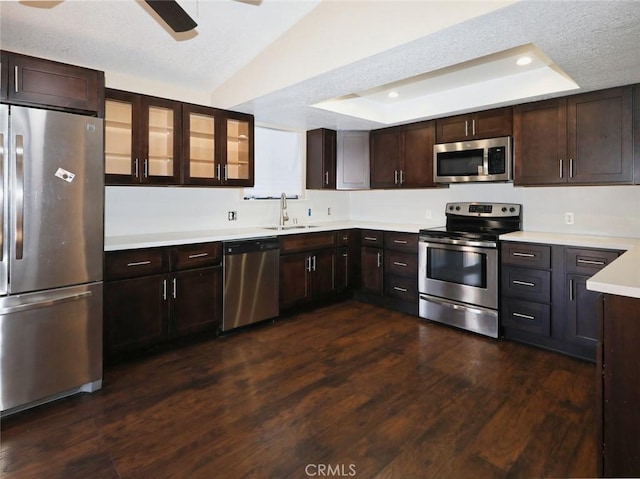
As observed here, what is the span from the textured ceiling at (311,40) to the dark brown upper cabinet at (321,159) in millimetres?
1027

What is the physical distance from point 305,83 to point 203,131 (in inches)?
48.9

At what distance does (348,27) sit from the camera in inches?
97.7

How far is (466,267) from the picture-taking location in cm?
367

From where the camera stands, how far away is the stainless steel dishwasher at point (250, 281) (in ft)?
11.5

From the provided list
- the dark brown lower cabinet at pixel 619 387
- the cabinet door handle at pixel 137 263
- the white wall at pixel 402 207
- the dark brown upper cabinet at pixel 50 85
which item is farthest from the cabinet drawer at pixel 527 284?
the dark brown upper cabinet at pixel 50 85

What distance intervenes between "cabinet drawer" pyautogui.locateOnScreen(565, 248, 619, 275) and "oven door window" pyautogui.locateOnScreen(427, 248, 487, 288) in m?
0.68

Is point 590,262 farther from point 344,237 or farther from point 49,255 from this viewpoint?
point 49,255

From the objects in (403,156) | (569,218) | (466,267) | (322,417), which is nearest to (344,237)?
(403,156)

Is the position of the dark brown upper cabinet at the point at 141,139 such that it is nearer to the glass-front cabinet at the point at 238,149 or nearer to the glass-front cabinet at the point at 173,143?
the glass-front cabinet at the point at 173,143

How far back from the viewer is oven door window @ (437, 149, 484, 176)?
12.4 feet

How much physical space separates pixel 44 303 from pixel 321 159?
128 inches

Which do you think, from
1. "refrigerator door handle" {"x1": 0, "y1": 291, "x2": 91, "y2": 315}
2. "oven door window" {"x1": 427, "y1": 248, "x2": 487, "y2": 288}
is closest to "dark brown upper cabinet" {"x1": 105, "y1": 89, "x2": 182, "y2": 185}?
"refrigerator door handle" {"x1": 0, "y1": 291, "x2": 91, "y2": 315}

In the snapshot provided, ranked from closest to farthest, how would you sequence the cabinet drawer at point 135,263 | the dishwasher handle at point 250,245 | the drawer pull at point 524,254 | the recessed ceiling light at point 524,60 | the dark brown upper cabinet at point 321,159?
the cabinet drawer at point 135,263 < the recessed ceiling light at point 524,60 < the drawer pull at point 524,254 < the dishwasher handle at point 250,245 < the dark brown upper cabinet at point 321,159

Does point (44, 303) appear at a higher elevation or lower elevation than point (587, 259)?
lower
